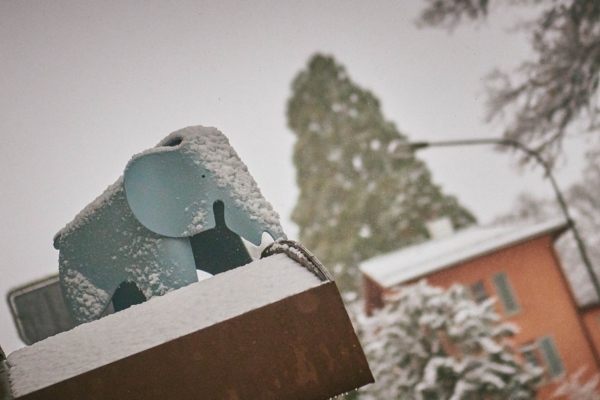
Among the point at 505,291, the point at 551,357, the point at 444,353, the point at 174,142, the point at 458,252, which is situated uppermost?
the point at 174,142

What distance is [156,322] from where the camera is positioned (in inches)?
56.4

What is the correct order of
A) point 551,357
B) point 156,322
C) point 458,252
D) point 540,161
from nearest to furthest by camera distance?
1. point 156,322
2. point 540,161
3. point 551,357
4. point 458,252

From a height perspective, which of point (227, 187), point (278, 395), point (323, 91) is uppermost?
point (323, 91)

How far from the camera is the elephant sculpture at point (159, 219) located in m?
2.17

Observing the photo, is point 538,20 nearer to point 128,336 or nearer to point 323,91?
point 128,336

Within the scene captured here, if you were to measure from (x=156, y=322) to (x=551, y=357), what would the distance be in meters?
15.0

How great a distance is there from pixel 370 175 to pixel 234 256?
68.2 feet

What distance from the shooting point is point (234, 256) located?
Answer: 2.60m

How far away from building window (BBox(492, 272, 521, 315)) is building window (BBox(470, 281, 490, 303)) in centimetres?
38

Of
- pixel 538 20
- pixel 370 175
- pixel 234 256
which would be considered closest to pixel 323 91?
pixel 370 175

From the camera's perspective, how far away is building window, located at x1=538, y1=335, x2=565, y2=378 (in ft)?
42.6

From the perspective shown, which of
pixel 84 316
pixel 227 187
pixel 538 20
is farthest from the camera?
pixel 538 20

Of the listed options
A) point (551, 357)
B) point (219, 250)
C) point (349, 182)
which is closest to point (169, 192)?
point (219, 250)

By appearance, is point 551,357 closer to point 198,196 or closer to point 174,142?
point 198,196
